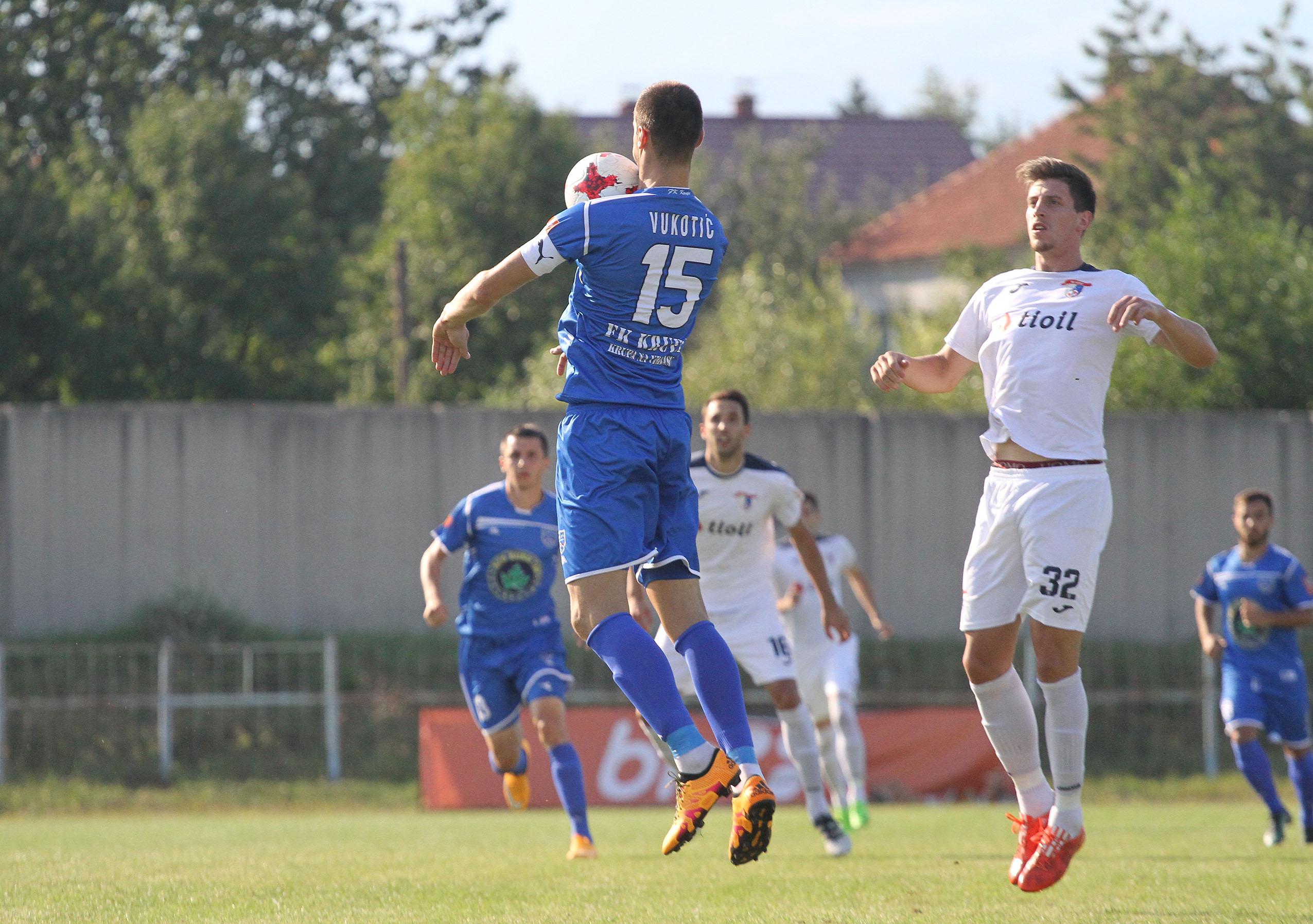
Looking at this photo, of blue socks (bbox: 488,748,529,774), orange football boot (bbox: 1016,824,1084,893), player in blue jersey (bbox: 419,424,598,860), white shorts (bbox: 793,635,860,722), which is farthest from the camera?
white shorts (bbox: 793,635,860,722)

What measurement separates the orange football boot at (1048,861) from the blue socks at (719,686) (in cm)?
122

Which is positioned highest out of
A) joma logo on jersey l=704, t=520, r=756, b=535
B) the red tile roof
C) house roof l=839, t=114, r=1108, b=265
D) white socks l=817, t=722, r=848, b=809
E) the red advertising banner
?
the red tile roof

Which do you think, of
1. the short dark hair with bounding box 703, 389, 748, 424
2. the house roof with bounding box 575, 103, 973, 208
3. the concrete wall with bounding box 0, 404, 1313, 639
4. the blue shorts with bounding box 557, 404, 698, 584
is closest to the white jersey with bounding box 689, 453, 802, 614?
the short dark hair with bounding box 703, 389, 748, 424

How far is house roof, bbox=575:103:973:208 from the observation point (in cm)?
5231

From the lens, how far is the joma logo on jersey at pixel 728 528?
31.9 feet

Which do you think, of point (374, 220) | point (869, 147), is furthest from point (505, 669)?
point (869, 147)

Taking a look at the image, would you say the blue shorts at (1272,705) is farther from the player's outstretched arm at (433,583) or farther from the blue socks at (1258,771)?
the player's outstretched arm at (433,583)

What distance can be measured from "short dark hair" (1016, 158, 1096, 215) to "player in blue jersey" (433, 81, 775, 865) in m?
1.42

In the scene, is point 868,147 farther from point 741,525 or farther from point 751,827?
point 751,827

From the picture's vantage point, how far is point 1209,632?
35.9ft

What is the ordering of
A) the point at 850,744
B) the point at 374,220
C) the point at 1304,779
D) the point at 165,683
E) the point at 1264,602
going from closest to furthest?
1. the point at 1304,779
2. the point at 1264,602
3. the point at 850,744
4. the point at 165,683
5. the point at 374,220

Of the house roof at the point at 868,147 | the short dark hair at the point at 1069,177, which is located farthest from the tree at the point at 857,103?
the short dark hair at the point at 1069,177

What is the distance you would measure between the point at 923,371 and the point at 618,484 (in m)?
1.56

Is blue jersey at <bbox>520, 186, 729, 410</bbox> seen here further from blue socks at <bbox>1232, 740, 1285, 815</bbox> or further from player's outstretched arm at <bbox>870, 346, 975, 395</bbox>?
blue socks at <bbox>1232, 740, 1285, 815</bbox>
